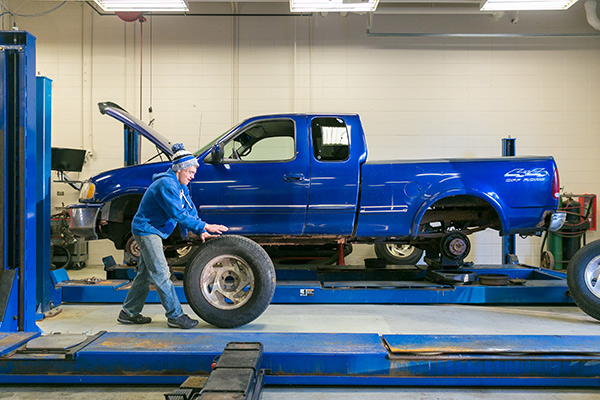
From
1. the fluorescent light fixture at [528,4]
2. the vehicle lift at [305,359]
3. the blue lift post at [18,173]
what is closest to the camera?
the vehicle lift at [305,359]

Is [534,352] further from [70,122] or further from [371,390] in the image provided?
[70,122]

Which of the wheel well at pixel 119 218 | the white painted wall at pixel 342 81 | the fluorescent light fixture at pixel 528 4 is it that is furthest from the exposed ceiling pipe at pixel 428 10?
the wheel well at pixel 119 218

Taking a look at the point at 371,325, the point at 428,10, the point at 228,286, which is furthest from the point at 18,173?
the point at 428,10

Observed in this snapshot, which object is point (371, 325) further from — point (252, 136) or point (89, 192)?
point (89, 192)

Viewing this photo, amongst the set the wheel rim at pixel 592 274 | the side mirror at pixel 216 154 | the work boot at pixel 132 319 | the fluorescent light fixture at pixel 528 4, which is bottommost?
the work boot at pixel 132 319

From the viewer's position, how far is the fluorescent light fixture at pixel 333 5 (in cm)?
770

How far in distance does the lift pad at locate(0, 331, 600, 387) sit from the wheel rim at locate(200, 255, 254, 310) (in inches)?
51.0

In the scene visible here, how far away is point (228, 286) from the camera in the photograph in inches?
185

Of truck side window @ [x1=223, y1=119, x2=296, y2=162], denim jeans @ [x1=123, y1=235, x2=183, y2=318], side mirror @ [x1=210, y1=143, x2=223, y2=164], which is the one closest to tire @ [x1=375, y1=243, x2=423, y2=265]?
truck side window @ [x1=223, y1=119, x2=296, y2=162]

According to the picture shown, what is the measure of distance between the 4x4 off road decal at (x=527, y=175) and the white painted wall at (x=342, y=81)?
13.6ft

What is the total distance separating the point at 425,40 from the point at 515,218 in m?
5.33

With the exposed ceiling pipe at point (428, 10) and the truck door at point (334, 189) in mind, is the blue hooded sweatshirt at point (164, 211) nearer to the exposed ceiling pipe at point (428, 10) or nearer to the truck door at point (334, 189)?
the truck door at point (334, 189)

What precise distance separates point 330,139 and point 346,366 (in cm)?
325

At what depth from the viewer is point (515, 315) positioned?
5.32 metres
